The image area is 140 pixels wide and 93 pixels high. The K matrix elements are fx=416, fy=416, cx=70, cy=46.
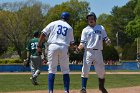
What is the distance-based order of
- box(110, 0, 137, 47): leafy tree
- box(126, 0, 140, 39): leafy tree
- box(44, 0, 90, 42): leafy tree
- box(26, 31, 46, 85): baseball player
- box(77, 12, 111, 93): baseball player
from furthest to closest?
box(110, 0, 137, 47): leafy tree
box(44, 0, 90, 42): leafy tree
box(126, 0, 140, 39): leafy tree
box(26, 31, 46, 85): baseball player
box(77, 12, 111, 93): baseball player

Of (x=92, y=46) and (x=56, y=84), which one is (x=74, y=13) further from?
(x=92, y=46)

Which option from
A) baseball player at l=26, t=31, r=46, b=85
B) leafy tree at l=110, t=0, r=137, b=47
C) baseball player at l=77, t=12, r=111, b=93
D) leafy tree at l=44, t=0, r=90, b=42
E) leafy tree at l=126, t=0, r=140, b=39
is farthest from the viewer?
leafy tree at l=110, t=0, r=137, b=47

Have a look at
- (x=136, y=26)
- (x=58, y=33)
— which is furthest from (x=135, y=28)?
(x=58, y=33)

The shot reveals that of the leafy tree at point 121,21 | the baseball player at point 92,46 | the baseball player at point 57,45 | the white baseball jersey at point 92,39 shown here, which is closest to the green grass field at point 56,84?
the baseball player at point 92,46

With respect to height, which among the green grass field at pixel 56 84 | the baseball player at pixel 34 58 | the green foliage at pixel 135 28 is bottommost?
the green grass field at pixel 56 84

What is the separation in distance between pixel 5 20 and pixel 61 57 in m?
70.3

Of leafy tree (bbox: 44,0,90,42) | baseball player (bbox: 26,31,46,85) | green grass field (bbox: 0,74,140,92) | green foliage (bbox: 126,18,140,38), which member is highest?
leafy tree (bbox: 44,0,90,42)

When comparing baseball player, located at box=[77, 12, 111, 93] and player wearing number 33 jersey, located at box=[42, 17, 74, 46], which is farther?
baseball player, located at box=[77, 12, 111, 93]

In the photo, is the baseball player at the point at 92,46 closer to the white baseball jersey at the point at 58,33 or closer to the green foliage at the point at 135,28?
the white baseball jersey at the point at 58,33

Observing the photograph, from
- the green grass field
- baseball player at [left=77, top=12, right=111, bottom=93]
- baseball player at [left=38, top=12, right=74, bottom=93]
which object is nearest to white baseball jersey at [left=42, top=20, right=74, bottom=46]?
baseball player at [left=38, top=12, right=74, bottom=93]

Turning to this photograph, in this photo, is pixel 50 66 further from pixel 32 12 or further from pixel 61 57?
pixel 32 12

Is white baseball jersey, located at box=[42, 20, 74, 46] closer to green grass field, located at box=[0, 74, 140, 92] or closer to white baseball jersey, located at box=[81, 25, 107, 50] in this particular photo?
white baseball jersey, located at box=[81, 25, 107, 50]

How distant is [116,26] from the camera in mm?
129750

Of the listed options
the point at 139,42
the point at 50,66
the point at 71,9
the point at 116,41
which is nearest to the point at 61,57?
the point at 50,66
